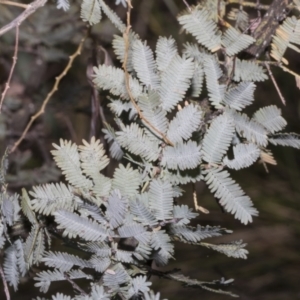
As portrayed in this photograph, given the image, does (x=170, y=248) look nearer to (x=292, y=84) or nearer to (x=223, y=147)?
(x=223, y=147)

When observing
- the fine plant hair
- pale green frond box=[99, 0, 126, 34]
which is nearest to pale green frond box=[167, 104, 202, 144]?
the fine plant hair

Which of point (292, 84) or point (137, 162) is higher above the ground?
point (292, 84)

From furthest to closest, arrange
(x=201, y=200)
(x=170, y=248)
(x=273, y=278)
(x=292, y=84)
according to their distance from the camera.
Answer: (x=292, y=84)
(x=201, y=200)
(x=273, y=278)
(x=170, y=248)

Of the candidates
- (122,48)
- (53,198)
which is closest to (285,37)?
(122,48)

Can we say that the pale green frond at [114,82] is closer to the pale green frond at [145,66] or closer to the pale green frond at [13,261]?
the pale green frond at [145,66]

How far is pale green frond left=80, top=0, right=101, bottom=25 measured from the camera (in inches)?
17.6

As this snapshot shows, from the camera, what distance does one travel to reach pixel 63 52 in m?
0.94

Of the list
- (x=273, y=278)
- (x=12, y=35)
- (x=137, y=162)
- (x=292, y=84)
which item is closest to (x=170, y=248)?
(x=137, y=162)

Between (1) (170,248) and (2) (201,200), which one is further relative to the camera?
(2) (201,200)

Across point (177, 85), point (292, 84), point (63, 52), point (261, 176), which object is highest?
point (292, 84)

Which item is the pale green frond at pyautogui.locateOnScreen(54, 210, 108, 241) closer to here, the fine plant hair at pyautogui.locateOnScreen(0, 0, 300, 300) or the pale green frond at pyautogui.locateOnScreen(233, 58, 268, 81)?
the fine plant hair at pyautogui.locateOnScreen(0, 0, 300, 300)

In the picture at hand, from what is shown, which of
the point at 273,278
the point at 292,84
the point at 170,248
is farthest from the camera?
the point at 292,84

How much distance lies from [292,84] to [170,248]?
0.89 m

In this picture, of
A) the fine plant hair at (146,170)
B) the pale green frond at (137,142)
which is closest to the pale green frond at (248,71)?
the fine plant hair at (146,170)
